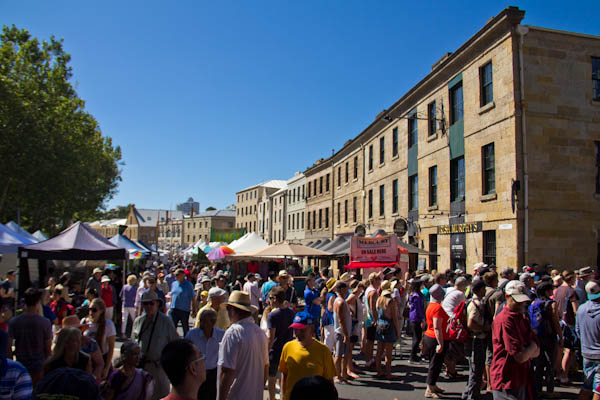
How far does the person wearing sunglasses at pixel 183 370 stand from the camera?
114 inches

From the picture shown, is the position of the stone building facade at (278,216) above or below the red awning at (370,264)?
above

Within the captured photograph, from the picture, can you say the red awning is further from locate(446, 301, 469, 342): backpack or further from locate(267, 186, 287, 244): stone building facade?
locate(267, 186, 287, 244): stone building facade

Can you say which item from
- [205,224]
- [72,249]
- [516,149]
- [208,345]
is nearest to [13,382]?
[208,345]

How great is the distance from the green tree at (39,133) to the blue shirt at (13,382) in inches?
1015

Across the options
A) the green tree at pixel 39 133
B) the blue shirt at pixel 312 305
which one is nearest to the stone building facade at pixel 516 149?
the blue shirt at pixel 312 305

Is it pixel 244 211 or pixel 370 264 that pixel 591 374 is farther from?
pixel 244 211

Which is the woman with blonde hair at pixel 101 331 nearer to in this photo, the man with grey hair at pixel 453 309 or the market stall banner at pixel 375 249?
the man with grey hair at pixel 453 309

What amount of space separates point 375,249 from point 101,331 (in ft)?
32.5

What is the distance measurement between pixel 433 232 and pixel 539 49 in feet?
28.4

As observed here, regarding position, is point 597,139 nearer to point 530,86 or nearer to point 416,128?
point 530,86

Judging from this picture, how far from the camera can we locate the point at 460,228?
17.9 metres

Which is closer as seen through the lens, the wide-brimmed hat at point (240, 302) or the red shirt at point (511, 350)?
the wide-brimmed hat at point (240, 302)

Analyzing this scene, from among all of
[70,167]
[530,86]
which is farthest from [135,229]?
[530,86]

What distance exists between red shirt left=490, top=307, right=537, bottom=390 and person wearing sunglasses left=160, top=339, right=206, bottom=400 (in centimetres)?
350
